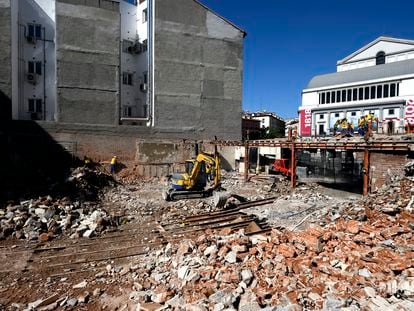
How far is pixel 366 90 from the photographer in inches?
1459

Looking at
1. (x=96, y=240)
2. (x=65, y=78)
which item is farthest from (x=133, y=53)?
(x=96, y=240)

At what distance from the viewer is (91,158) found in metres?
23.3

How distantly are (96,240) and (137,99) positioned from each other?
1870 centimetres

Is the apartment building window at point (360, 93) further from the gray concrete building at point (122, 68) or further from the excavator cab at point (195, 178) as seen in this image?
the excavator cab at point (195, 178)

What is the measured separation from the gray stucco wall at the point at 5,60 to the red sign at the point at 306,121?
3347 centimetres

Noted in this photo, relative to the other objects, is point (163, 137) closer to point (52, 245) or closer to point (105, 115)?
point (105, 115)

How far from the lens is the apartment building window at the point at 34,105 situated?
78.2 ft

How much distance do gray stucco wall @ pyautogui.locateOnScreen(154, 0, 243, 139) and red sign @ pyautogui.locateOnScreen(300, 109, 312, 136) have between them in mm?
16432

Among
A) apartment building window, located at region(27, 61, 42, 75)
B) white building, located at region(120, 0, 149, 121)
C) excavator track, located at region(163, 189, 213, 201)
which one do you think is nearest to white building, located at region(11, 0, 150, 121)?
apartment building window, located at region(27, 61, 42, 75)

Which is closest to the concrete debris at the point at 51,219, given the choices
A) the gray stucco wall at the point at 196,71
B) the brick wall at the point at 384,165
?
the gray stucco wall at the point at 196,71

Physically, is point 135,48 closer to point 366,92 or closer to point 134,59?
point 134,59

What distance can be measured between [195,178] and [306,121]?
29.8 metres

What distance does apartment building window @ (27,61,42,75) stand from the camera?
2367 cm

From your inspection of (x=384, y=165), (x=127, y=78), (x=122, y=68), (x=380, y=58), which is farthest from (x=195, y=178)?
(x=380, y=58)
